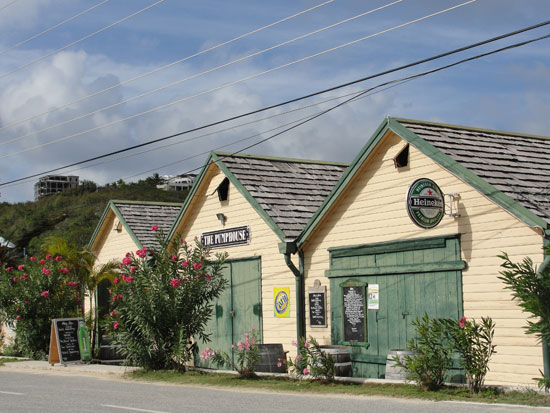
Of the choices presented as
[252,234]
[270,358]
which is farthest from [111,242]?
[270,358]

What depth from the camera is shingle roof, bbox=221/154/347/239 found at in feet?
65.8

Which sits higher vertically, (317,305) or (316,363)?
(317,305)

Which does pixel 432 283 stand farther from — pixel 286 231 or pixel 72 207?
pixel 72 207

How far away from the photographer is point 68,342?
2294cm

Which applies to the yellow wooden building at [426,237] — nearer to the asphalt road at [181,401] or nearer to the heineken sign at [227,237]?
the heineken sign at [227,237]

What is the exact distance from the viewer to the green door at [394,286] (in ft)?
49.8

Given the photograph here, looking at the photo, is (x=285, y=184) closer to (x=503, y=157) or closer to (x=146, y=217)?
(x=503, y=157)

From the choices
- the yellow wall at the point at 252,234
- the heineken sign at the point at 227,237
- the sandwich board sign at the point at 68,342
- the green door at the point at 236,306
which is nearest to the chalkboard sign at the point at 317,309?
the yellow wall at the point at 252,234

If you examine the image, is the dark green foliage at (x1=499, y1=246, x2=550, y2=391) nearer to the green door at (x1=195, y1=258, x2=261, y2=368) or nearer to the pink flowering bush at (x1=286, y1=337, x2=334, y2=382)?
the pink flowering bush at (x1=286, y1=337, x2=334, y2=382)

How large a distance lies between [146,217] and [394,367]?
15553 millimetres

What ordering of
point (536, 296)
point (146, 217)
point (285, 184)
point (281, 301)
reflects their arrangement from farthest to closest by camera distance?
point (146, 217) → point (285, 184) → point (281, 301) → point (536, 296)

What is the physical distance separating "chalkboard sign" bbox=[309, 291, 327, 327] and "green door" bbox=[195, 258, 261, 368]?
6.57 feet

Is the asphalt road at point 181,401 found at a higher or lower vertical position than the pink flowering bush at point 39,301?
lower

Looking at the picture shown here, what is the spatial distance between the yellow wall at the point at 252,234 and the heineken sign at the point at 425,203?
4777 millimetres
